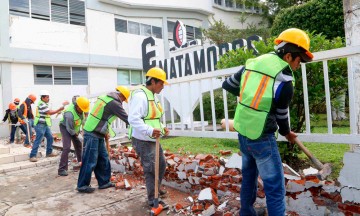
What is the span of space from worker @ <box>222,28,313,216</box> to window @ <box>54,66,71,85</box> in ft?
43.5

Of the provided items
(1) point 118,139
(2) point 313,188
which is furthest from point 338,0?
(2) point 313,188

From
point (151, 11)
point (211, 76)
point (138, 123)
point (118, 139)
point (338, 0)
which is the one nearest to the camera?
point (138, 123)

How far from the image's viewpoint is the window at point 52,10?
1292 centimetres

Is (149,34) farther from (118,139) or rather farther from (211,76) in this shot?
(211,76)

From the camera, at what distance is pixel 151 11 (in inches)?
725

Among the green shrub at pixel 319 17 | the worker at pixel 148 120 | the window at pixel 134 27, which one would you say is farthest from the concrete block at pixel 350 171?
the window at pixel 134 27

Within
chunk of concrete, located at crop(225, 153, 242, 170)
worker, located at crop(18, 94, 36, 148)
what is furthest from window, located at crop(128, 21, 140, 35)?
chunk of concrete, located at crop(225, 153, 242, 170)

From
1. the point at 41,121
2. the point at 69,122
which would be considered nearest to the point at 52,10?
the point at 41,121

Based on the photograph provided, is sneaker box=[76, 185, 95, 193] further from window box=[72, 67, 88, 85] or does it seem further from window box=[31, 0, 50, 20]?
window box=[31, 0, 50, 20]

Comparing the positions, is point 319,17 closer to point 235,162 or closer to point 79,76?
point 235,162

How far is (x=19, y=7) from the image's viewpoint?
1289 centimetres

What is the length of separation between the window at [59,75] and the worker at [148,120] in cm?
1145

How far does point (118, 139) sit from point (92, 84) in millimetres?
8479

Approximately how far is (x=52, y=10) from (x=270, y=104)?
46.9 ft
